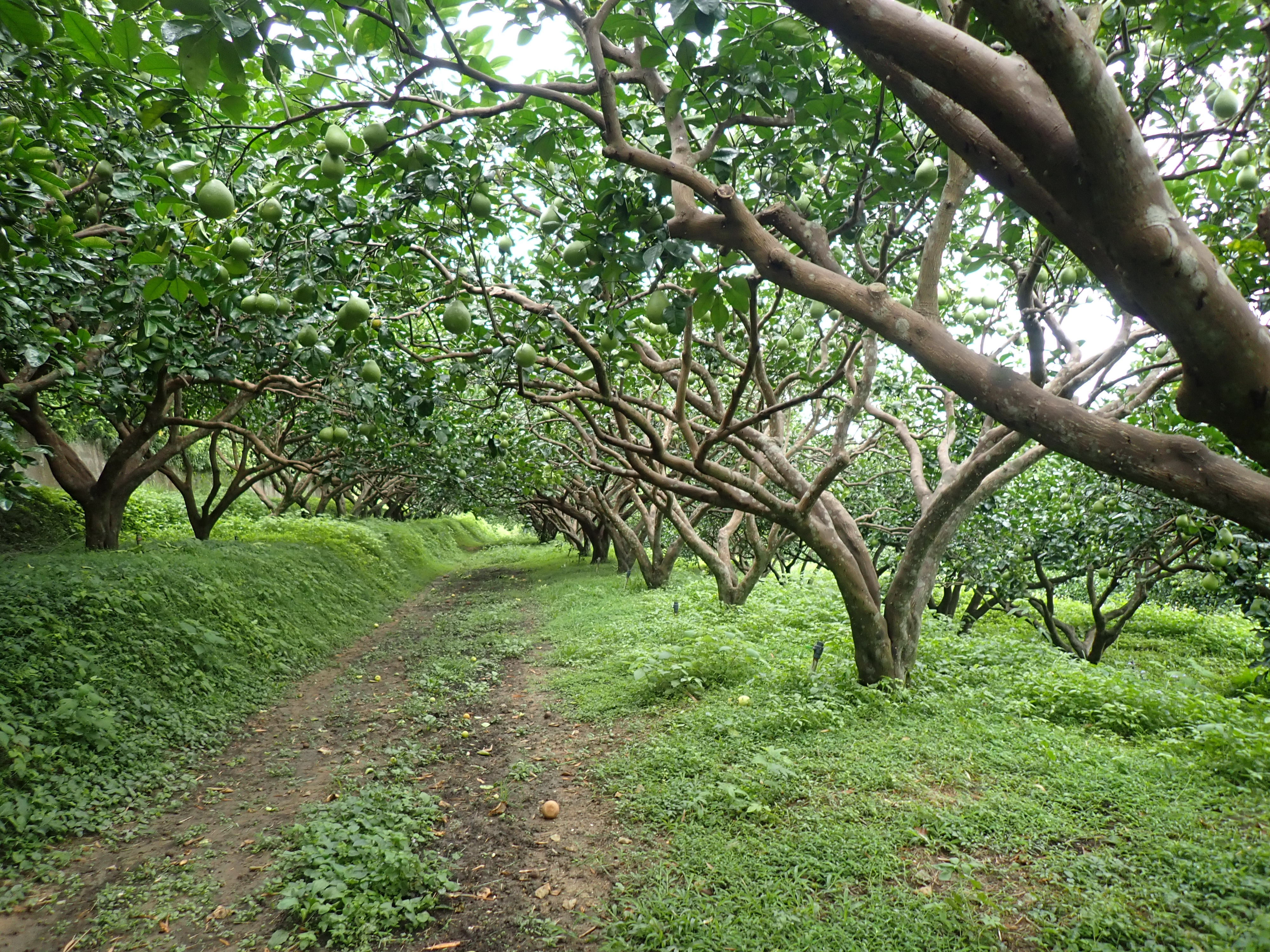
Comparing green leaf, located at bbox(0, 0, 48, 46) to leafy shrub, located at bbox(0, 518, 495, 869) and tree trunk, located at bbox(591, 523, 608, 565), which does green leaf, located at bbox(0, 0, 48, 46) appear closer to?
leafy shrub, located at bbox(0, 518, 495, 869)

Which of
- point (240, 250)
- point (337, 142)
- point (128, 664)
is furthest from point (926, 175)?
point (128, 664)

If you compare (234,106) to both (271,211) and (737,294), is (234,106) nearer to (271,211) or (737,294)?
(271,211)

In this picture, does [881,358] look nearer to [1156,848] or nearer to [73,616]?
[1156,848]

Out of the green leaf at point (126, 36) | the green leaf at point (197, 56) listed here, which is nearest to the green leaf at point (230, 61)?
the green leaf at point (197, 56)

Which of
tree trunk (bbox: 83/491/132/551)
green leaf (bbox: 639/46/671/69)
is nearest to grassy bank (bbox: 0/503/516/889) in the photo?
tree trunk (bbox: 83/491/132/551)

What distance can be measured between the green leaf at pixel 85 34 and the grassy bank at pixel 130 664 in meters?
3.96

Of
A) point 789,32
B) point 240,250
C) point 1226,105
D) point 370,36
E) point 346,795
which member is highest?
point 1226,105

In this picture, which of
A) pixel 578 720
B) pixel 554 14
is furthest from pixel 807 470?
pixel 554 14

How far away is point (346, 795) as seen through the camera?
4.68 metres

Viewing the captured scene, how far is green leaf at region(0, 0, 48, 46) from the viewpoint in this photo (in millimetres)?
2051

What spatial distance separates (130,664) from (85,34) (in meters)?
5.25

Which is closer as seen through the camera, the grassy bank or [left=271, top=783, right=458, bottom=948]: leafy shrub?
[left=271, top=783, right=458, bottom=948]: leafy shrub

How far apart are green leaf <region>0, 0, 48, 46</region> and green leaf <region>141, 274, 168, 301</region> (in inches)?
27.3

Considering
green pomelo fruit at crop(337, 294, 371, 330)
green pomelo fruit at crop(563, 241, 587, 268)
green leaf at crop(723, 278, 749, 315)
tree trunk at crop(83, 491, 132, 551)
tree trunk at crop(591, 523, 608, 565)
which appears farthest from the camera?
tree trunk at crop(591, 523, 608, 565)
